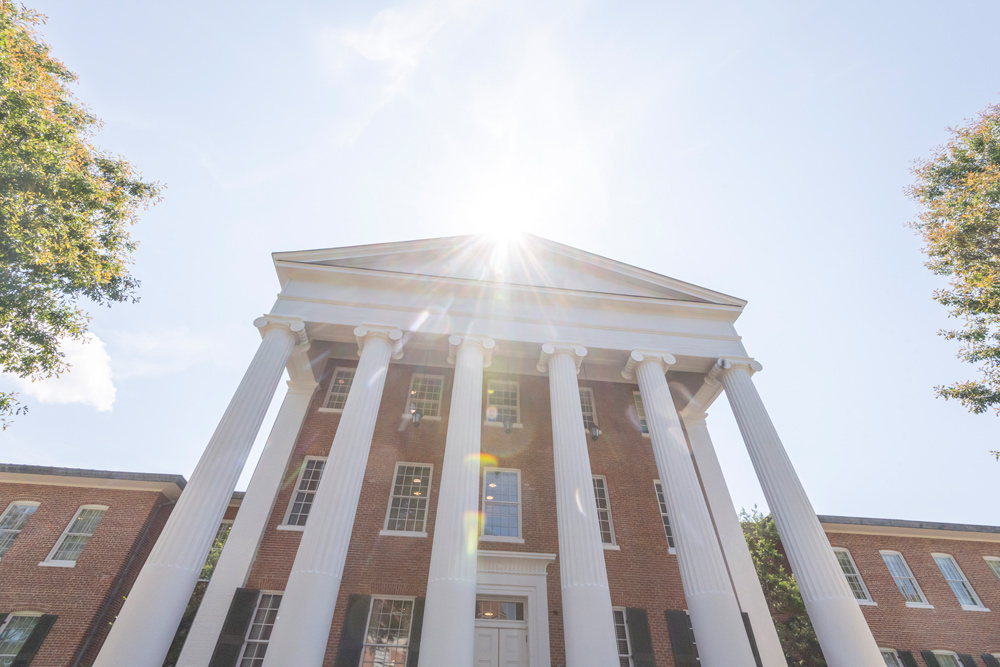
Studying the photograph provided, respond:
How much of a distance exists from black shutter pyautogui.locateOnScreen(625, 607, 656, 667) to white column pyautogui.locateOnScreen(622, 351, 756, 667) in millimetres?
2045

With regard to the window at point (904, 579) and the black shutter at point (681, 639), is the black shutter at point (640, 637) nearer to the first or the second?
the black shutter at point (681, 639)

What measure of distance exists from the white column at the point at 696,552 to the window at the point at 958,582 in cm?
1650

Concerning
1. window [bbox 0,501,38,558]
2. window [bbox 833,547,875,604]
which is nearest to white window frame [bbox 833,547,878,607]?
window [bbox 833,547,875,604]

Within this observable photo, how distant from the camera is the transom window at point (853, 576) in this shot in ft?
62.4

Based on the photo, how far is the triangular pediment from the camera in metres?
17.0

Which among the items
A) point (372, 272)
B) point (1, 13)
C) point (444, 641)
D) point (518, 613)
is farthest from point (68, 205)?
point (518, 613)

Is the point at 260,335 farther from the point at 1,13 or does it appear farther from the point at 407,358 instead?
the point at 1,13

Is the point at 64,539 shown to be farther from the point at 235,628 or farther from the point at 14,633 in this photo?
the point at 235,628

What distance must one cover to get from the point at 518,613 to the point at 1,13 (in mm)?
21463

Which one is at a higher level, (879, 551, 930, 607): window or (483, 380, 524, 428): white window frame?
(483, 380, 524, 428): white window frame

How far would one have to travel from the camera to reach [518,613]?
14.1 metres

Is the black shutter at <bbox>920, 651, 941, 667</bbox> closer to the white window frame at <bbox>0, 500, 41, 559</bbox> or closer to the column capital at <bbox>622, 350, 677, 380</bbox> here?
the column capital at <bbox>622, 350, 677, 380</bbox>

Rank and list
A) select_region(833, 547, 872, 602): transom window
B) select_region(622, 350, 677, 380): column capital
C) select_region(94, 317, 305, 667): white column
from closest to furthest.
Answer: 1. select_region(94, 317, 305, 667): white column
2. select_region(622, 350, 677, 380): column capital
3. select_region(833, 547, 872, 602): transom window

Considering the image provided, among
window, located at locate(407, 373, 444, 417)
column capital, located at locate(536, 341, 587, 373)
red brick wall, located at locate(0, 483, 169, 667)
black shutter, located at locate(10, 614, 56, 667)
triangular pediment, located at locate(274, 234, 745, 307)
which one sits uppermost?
triangular pediment, located at locate(274, 234, 745, 307)
